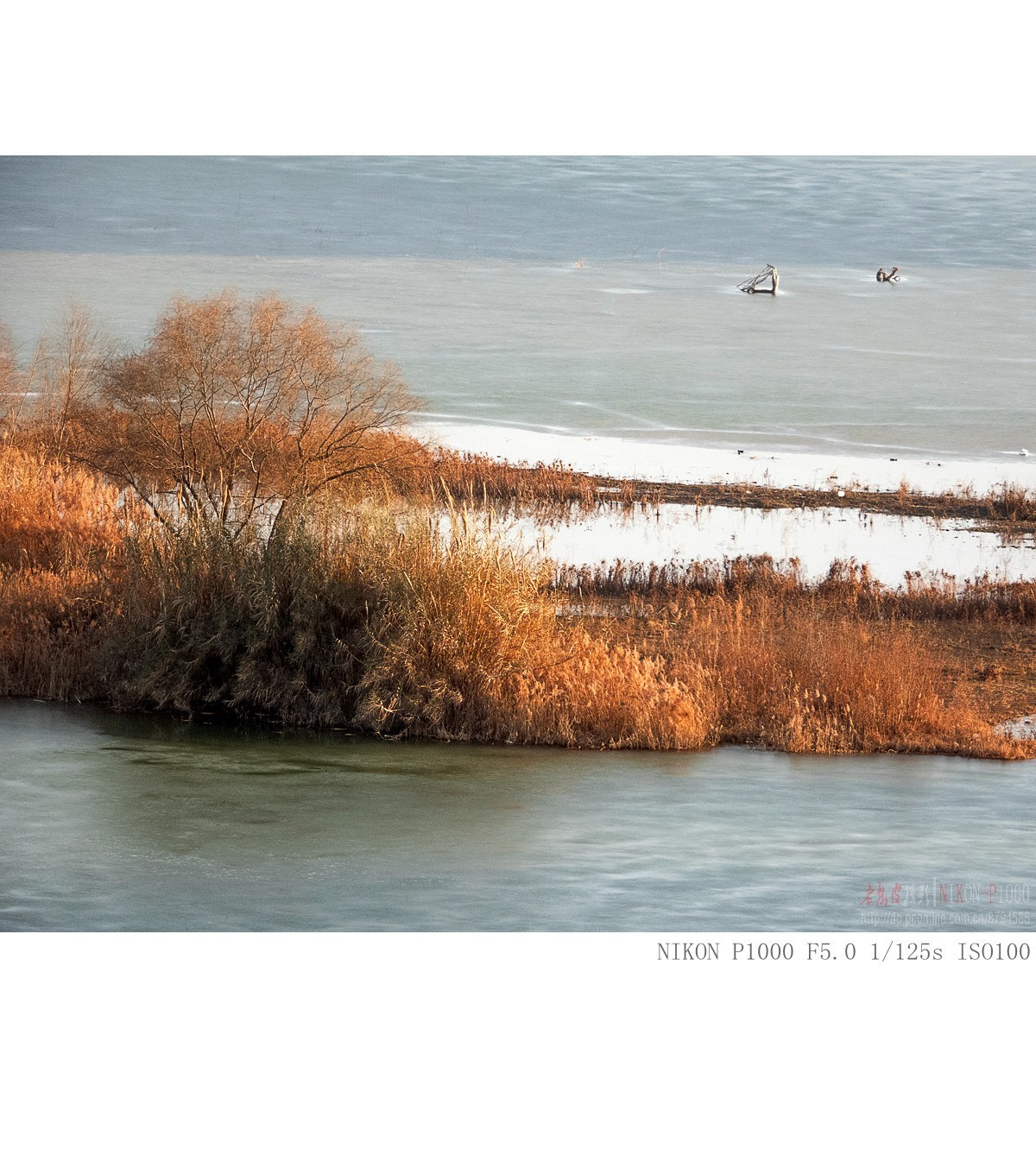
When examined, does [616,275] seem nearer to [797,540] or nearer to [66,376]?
[797,540]

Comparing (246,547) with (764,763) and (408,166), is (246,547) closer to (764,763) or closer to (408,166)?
(408,166)

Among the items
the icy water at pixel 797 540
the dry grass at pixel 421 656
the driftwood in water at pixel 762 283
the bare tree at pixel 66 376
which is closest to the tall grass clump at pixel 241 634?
the dry grass at pixel 421 656

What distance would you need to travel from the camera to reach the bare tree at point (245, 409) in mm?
11109

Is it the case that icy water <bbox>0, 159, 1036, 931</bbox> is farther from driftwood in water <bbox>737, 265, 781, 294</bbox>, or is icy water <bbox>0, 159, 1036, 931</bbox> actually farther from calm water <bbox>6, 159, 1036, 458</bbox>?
driftwood in water <bbox>737, 265, 781, 294</bbox>

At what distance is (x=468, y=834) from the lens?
310 inches

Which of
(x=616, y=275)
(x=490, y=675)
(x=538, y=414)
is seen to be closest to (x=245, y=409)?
(x=490, y=675)

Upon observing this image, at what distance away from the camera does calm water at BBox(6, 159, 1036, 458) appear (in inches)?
416

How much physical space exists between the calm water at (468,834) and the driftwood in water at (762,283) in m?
6.68

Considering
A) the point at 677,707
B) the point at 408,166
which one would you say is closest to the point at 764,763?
the point at 677,707

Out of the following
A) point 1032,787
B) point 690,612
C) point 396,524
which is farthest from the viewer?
point 690,612

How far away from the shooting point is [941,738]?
9469 mm
